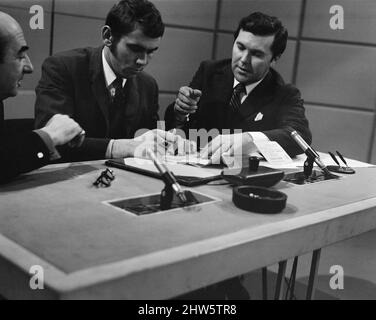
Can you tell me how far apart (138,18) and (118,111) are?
0.40 meters

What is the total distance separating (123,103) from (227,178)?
84cm

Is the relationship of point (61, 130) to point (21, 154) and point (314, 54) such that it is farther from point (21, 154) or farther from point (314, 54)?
point (314, 54)

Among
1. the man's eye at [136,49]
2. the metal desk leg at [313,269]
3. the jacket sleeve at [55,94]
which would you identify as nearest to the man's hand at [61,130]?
the jacket sleeve at [55,94]

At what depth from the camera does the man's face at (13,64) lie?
4.38 feet

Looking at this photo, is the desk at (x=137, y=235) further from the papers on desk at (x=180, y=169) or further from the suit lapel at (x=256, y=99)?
the suit lapel at (x=256, y=99)

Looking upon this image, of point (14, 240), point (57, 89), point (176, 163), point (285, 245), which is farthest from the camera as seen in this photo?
point (57, 89)

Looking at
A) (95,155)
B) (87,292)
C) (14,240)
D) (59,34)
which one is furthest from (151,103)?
(87,292)

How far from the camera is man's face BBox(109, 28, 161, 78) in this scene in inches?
70.8

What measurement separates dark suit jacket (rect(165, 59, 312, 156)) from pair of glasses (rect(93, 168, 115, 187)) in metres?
0.90

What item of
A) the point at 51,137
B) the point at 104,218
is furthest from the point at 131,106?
the point at 104,218

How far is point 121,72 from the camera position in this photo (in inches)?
74.3

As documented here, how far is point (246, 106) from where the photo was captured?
86.2 inches

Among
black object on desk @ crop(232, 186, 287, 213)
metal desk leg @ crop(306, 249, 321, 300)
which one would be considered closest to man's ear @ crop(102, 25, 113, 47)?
black object on desk @ crop(232, 186, 287, 213)

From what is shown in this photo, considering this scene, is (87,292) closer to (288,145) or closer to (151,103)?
(288,145)
